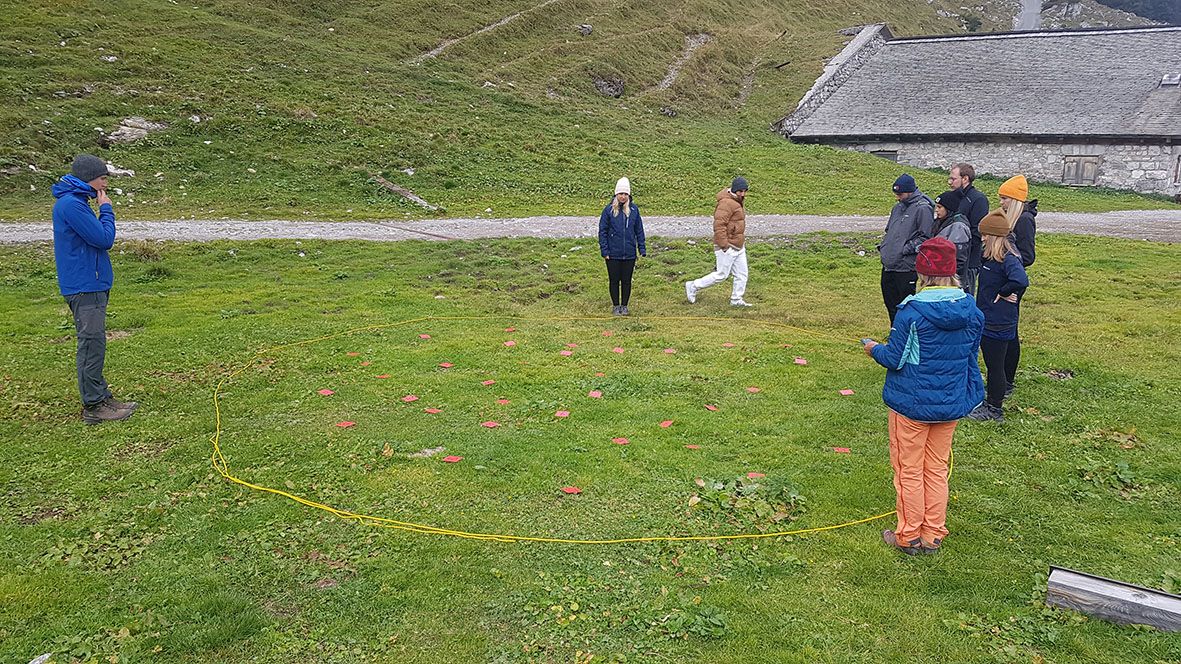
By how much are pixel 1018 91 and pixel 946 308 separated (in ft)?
143

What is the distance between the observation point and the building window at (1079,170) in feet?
120

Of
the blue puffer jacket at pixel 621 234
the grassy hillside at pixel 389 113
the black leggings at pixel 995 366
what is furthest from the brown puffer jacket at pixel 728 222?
the grassy hillside at pixel 389 113

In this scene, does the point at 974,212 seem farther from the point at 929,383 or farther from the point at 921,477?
the point at 921,477

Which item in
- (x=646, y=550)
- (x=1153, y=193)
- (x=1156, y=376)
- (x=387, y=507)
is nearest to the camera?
(x=646, y=550)

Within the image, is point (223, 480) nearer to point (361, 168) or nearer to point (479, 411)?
point (479, 411)

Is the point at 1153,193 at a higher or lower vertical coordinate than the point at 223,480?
higher

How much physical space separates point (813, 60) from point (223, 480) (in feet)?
170

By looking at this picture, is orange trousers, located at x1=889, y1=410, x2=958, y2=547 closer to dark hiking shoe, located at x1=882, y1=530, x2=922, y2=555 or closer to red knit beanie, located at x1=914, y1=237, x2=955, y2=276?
dark hiking shoe, located at x1=882, y1=530, x2=922, y2=555

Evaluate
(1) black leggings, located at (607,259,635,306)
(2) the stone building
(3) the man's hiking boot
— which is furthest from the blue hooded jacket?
(2) the stone building

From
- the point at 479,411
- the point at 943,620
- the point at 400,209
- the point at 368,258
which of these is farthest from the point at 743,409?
the point at 400,209

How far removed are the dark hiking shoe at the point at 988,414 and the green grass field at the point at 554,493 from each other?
348mm

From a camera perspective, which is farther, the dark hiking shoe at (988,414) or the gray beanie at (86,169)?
the dark hiking shoe at (988,414)

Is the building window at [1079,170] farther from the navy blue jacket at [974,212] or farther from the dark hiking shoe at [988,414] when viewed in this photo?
the dark hiking shoe at [988,414]

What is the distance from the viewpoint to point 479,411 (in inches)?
355
